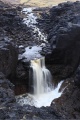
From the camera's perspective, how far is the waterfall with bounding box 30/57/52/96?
86.4 ft

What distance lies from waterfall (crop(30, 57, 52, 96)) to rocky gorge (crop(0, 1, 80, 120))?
0.67 meters

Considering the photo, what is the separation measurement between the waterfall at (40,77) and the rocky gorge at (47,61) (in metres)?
0.67

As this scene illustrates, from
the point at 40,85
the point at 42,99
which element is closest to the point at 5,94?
the point at 42,99

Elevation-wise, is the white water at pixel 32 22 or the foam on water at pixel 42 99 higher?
the white water at pixel 32 22

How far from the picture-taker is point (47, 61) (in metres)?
28.0

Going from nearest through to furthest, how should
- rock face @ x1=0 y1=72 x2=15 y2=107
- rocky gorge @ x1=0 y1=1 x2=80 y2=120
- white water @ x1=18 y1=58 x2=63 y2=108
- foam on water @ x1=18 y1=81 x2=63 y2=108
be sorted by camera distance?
rocky gorge @ x1=0 y1=1 x2=80 y2=120 < rock face @ x1=0 y1=72 x2=15 y2=107 < foam on water @ x1=18 y1=81 x2=63 y2=108 < white water @ x1=18 y1=58 x2=63 y2=108

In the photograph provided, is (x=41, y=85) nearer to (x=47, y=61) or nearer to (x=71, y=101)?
(x=47, y=61)

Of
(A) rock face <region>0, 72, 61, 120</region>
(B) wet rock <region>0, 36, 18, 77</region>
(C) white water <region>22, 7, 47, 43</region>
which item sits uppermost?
(C) white water <region>22, 7, 47, 43</region>

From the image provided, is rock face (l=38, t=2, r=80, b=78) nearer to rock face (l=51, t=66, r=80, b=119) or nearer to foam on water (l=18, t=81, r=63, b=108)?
foam on water (l=18, t=81, r=63, b=108)

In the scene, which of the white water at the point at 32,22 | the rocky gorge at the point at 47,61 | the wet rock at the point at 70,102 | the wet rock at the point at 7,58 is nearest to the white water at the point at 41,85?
the rocky gorge at the point at 47,61

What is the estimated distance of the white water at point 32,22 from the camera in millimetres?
35500

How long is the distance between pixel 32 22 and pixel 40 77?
15.5 metres

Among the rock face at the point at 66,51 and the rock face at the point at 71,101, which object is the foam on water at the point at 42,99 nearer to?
the rock face at the point at 71,101

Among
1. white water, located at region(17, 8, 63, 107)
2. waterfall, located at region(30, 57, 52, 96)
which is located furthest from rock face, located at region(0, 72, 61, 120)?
waterfall, located at region(30, 57, 52, 96)
